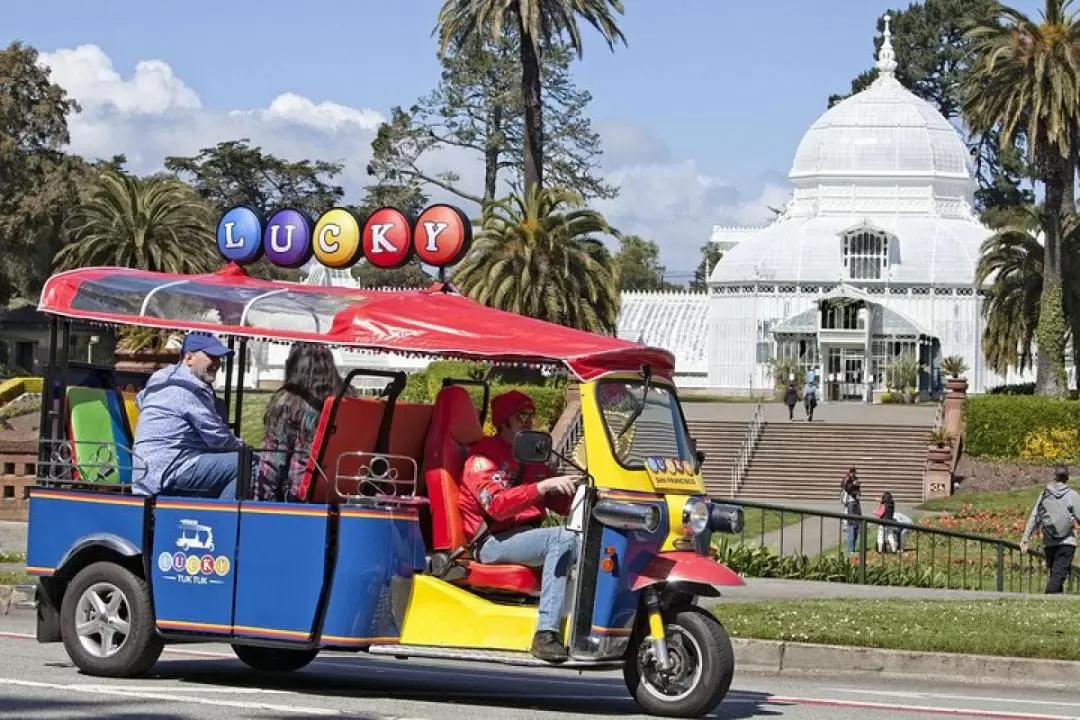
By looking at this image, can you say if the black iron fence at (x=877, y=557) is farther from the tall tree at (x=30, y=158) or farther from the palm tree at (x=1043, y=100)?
the tall tree at (x=30, y=158)

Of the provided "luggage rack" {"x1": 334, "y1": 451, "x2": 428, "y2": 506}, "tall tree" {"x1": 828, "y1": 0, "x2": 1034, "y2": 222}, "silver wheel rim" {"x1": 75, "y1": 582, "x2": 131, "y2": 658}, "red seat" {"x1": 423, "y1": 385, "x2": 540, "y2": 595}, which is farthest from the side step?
"tall tree" {"x1": 828, "y1": 0, "x2": 1034, "y2": 222}

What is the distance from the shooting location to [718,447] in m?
55.5

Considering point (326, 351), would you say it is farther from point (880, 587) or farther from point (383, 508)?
point (880, 587)

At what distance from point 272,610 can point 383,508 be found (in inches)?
36.5

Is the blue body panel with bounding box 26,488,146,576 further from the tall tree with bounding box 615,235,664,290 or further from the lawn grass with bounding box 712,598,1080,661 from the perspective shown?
the tall tree with bounding box 615,235,664,290

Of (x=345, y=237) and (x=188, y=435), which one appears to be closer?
(x=188, y=435)

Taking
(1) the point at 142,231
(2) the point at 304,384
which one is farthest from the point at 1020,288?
(2) the point at 304,384

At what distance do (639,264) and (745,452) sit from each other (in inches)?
3094

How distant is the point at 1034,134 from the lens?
5772 centimetres

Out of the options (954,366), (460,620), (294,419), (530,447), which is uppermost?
(954,366)

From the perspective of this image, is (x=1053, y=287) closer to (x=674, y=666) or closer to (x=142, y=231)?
(x=142, y=231)

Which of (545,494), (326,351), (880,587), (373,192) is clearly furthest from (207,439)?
(373,192)

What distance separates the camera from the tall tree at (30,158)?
76562 mm

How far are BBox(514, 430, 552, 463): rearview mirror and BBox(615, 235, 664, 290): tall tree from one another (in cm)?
11591
